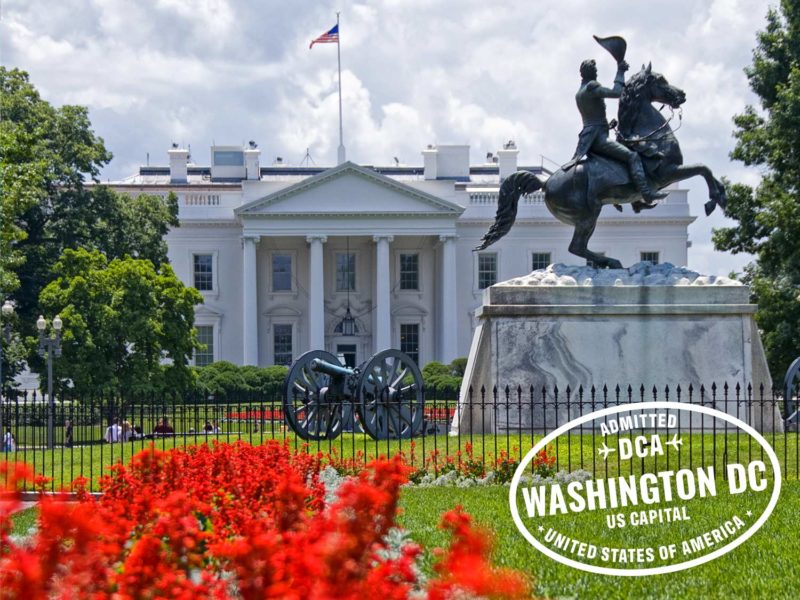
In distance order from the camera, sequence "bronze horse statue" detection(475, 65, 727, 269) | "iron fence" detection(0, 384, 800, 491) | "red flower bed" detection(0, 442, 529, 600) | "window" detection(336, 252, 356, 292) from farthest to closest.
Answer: "window" detection(336, 252, 356, 292)
"bronze horse statue" detection(475, 65, 727, 269)
"iron fence" detection(0, 384, 800, 491)
"red flower bed" detection(0, 442, 529, 600)

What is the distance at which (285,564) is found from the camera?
3680 mm

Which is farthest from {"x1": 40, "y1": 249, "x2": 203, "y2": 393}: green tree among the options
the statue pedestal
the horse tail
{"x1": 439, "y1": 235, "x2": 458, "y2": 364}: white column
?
{"x1": 439, "y1": 235, "x2": 458, "y2": 364}: white column

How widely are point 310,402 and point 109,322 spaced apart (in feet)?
54.8

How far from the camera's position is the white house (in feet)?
178

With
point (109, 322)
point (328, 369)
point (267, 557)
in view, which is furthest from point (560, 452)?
point (109, 322)

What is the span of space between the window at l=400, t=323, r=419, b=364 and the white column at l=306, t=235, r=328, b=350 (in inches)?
179

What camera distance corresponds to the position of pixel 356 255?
57406 mm

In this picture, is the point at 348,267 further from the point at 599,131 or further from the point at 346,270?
the point at 599,131

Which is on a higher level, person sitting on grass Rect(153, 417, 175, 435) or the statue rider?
the statue rider

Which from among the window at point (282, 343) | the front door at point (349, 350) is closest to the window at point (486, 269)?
the front door at point (349, 350)

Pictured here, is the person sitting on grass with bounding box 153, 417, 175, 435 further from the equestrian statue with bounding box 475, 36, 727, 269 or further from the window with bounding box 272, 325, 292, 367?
the window with bounding box 272, 325, 292, 367

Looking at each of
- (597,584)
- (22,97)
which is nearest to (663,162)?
(597,584)

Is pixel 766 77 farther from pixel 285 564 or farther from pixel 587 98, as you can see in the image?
pixel 285 564

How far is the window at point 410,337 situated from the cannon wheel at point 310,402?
38.6 m
